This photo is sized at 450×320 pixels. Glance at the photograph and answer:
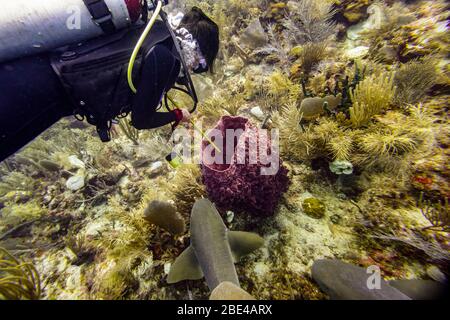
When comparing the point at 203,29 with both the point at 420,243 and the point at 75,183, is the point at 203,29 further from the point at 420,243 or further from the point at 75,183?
the point at 75,183

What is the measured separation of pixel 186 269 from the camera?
7.01 ft

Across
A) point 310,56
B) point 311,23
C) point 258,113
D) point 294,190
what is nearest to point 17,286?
point 294,190

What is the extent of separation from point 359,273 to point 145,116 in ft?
8.02

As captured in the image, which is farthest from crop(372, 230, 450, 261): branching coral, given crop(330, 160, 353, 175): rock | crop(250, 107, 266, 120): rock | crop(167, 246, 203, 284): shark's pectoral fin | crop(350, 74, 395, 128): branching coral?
crop(250, 107, 266, 120): rock

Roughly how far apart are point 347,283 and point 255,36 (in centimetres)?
539

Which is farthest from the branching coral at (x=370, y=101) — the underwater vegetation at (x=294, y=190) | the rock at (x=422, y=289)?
the rock at (x=422, y=289)

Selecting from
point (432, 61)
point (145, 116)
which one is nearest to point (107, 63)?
point (145, 116)

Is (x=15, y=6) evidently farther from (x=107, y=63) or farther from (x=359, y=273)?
(x=359, y=273)

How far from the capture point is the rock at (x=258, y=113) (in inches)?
159

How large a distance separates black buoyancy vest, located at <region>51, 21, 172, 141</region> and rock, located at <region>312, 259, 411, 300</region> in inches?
97.9

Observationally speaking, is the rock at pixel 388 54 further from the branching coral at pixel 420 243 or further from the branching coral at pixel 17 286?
the branching coral at pixel 17 286

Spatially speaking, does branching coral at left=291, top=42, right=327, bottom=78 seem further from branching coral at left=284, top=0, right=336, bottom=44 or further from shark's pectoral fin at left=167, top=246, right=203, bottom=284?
shark's pectoral fin at left=167, top=246, right=203, bottom=284

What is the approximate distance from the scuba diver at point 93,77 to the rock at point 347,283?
7.36 ft

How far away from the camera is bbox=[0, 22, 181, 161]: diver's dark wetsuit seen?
1.89 metres
